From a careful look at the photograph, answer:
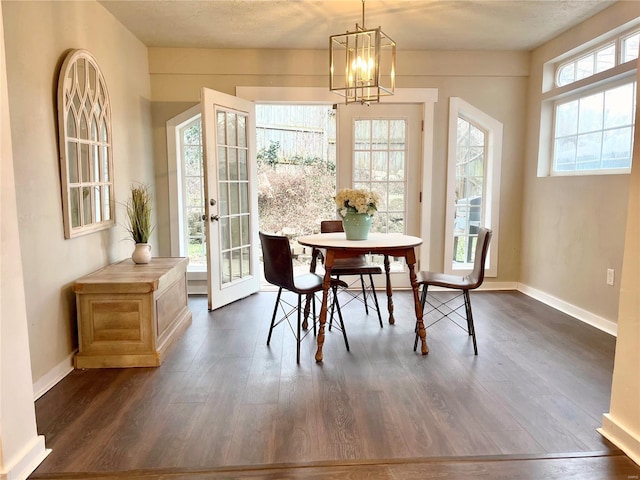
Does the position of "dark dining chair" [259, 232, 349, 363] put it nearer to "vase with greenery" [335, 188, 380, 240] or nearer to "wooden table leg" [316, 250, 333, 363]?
"wooden table leg" [316, 250, 333, 363]

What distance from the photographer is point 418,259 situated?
4.71 metres

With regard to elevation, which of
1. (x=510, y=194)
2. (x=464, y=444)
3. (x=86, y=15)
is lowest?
(x=464, y=444)

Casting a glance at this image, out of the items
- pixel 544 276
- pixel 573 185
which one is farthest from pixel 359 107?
pixel 544 276

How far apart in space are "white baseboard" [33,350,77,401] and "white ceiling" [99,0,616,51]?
2.55 metres

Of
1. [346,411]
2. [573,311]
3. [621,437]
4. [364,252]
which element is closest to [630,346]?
[621,437]

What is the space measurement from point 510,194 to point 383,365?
2794mm

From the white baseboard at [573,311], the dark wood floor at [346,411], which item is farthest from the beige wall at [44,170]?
the white baseboard at [573,311]

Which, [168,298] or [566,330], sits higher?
[168,298]

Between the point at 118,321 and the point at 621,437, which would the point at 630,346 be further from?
the point at 118,321

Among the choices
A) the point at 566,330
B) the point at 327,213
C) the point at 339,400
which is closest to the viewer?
the point at 339,400

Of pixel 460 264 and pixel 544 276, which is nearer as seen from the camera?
pixel 544 276

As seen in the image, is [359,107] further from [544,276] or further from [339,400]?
[339,400]

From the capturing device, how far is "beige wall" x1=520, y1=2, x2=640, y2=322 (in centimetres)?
335

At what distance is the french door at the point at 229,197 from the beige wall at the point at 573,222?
2809 mm
